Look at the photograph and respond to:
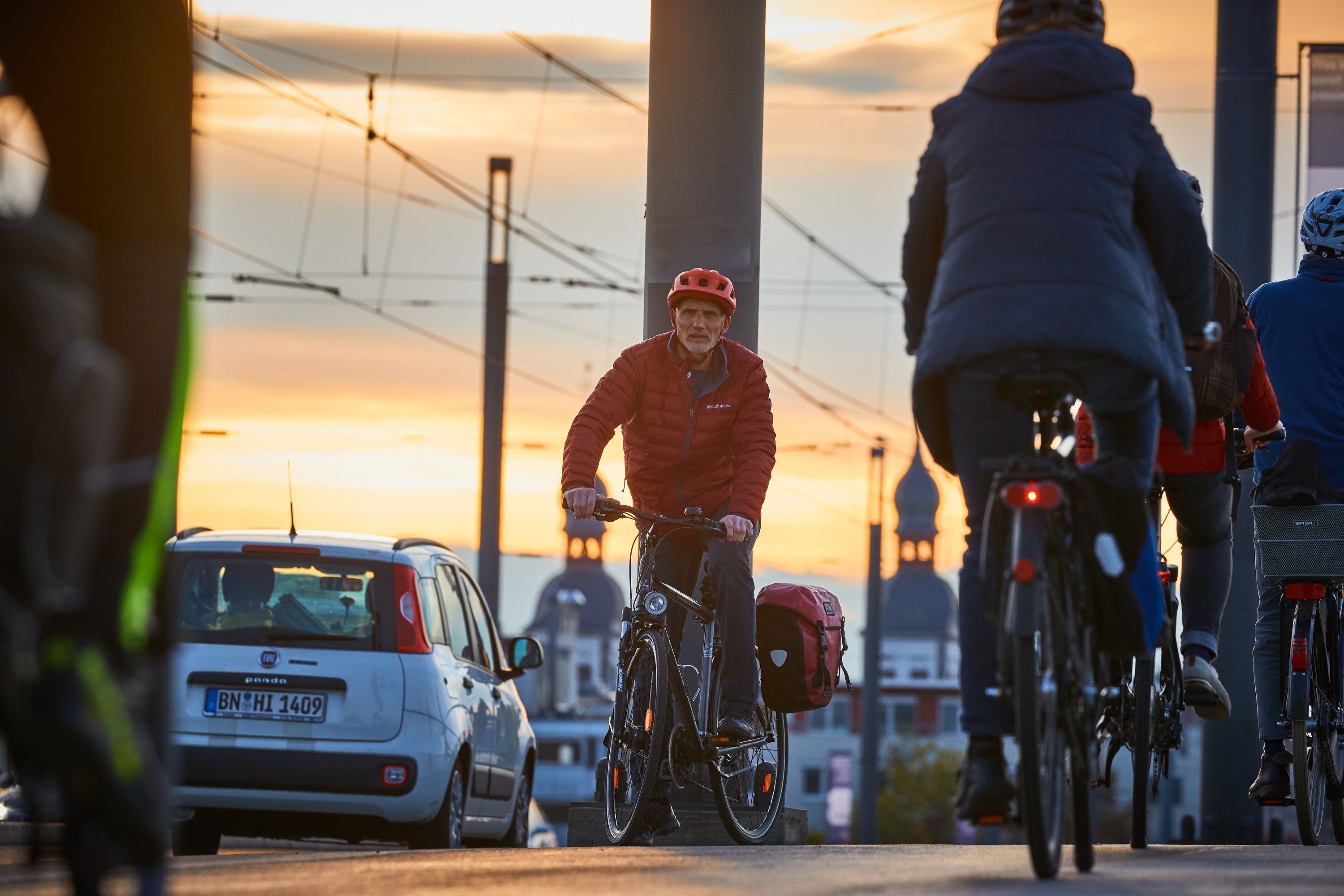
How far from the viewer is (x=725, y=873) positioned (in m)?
5.48

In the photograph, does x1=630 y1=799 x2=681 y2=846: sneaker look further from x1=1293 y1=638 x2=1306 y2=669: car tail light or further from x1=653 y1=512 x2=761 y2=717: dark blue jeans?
x1=1293 y1=638 x2=1306 y2=669: car tail light

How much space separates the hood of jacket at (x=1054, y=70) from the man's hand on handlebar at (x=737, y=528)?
9.37 ft

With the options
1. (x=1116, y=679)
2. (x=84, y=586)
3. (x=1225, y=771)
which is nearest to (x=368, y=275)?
(x=1225, y=771)

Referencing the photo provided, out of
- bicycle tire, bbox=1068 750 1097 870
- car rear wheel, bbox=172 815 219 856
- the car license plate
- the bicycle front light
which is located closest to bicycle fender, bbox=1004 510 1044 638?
bicycle tire, bbox=1068 750 1097 870

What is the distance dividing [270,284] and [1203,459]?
19.1m

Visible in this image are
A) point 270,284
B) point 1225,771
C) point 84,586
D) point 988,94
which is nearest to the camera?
point 84,586

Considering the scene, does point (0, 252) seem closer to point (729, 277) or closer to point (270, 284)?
point (729, 277)

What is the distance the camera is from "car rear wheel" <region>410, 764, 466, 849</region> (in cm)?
964

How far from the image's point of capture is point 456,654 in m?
10.3

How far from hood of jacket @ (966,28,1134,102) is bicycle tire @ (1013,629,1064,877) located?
4.21 feet

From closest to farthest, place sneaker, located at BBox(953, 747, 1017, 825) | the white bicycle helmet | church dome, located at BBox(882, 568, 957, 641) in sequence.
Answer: sneaker, located at BBox(953, 747, 1017, 825)
the white bicycle helmet
church dome, located at BBox(882, 568, 957, 641)

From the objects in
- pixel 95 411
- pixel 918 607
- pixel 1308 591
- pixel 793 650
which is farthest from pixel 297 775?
pixel 918 607

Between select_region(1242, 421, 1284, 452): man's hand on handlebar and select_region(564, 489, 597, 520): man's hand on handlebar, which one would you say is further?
select_region(1242, 421, 1284, 452): man's hand on handlebar

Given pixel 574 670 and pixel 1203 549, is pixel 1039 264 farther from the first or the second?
pixel 574 670
